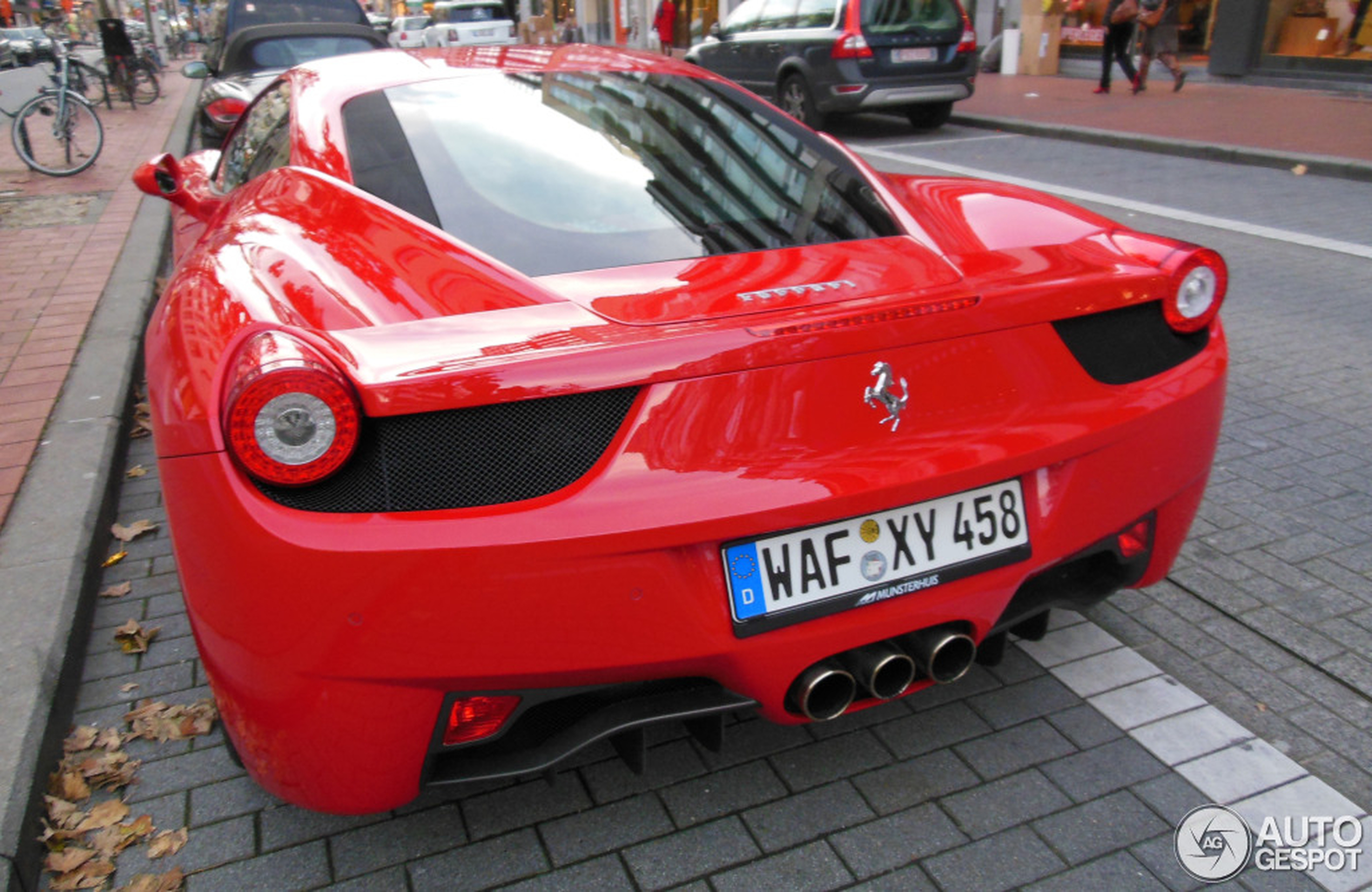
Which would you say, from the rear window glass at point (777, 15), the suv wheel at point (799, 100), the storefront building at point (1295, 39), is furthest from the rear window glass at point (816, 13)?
the storefront building at point (1295, 39)

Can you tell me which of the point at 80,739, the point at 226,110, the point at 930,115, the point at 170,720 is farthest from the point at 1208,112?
the point at 80,739

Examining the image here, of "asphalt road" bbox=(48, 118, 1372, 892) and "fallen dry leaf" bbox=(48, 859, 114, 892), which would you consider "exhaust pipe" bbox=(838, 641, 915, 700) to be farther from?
"fallen dry leaf" bbox=(48, 859, 114, 892)

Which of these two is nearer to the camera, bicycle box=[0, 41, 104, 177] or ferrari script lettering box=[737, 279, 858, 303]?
ferrari script lettering box=[737, 279, 858, 303]

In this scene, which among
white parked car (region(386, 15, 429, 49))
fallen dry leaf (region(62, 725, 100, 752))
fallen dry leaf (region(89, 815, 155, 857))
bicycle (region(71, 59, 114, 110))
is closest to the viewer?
fallen dry leaf (region(89, 815, 155, 857))

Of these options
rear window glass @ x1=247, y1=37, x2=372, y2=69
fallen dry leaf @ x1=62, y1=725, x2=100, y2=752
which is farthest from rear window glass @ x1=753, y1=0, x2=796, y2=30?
fallen dry leaf @ x1=62, y1=725, x2=100, y2=752

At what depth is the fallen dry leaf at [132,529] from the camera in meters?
3.54

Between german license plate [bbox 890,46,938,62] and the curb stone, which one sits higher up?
german license plate [bbox 890,46,938,62]

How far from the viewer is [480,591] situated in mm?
1671

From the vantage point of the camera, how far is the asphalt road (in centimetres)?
206

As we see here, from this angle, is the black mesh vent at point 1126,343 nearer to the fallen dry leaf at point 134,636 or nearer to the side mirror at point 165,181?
the fallen dry leaf at point 134,636

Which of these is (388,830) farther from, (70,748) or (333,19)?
(333,19)

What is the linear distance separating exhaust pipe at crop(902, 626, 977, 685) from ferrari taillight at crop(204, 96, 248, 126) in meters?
7.69

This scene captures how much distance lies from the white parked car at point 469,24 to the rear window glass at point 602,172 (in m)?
23.8

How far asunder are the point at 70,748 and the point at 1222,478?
350cm
